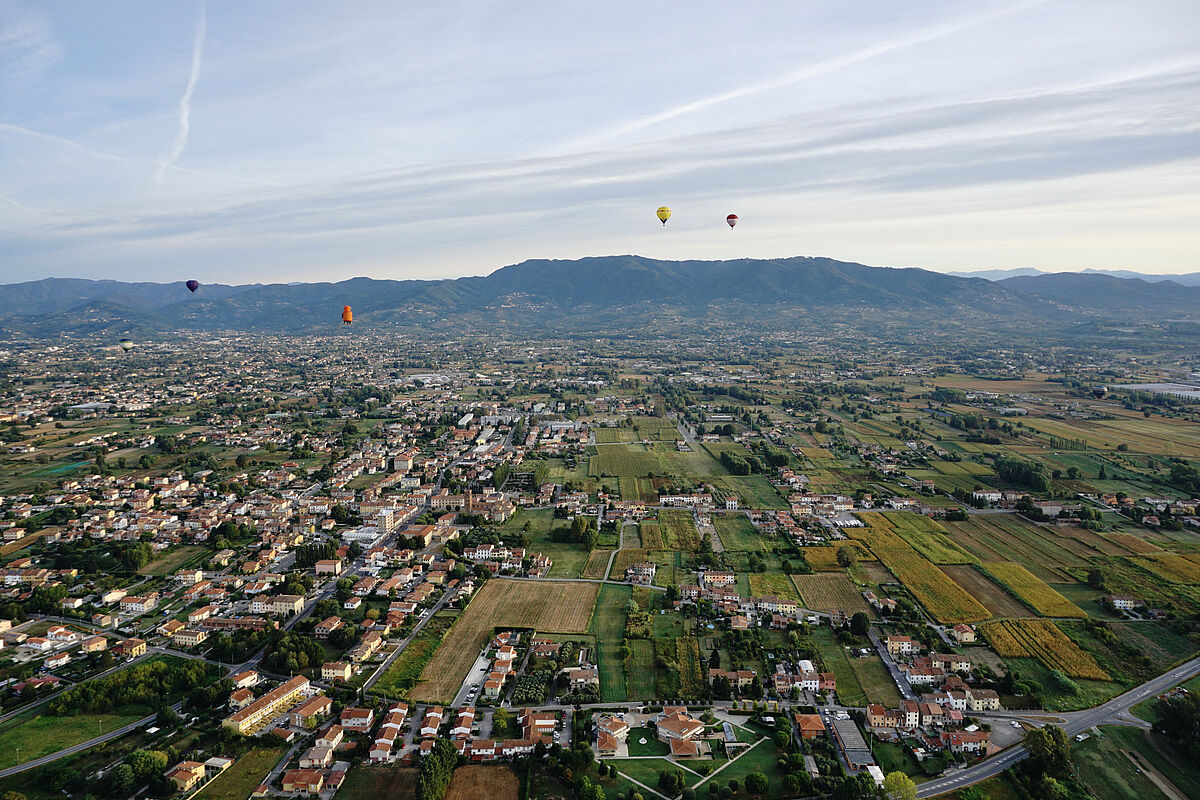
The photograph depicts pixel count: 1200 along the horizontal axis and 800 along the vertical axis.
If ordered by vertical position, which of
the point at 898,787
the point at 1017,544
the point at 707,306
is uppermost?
the point at 707,306

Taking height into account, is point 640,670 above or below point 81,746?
below

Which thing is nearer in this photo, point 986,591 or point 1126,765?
point 1126,765

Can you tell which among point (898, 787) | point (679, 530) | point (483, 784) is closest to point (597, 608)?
point (679, 530)

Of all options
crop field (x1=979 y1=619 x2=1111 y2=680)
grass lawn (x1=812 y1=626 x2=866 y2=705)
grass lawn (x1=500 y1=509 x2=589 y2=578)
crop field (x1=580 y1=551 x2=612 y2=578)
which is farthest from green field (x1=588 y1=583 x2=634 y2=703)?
crop field (x1=979 y1=619 x2=1111 y2=680)

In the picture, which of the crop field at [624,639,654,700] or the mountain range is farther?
the mountain range

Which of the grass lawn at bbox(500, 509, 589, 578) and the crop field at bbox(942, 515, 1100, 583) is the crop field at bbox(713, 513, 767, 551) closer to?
the grass lawn at bbox(500, 509, 589, 578)

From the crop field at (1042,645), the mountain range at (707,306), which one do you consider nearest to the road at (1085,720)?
the crop field at (1042,645)

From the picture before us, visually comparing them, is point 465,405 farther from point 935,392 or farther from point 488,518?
point 935,392

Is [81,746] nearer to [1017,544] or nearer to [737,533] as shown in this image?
[737,533]
